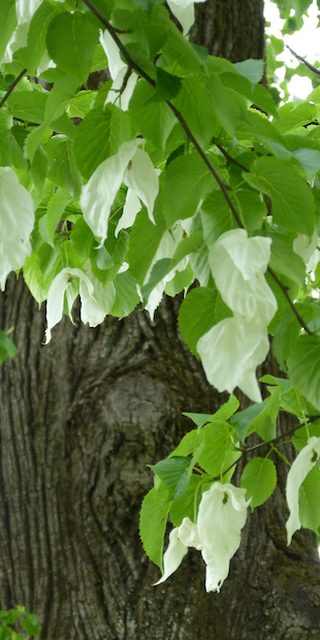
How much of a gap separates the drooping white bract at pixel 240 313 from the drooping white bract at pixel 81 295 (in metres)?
0.33

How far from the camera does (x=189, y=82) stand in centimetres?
49

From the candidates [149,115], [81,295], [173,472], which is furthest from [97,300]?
[149,115]

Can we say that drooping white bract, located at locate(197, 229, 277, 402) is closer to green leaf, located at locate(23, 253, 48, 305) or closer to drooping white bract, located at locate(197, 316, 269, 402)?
drooping white bract, located at locate(197, 316, 269, 402)

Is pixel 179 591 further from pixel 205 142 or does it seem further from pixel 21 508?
pixel 205 142

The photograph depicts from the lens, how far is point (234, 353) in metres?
0.40

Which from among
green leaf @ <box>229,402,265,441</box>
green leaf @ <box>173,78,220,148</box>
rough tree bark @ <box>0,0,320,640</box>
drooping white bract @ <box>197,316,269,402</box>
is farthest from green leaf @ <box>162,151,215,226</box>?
rough tree bark @ <box>0,0,320,640</box>

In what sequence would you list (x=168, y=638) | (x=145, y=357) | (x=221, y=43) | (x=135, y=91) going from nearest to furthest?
1. (x=135, y=91)
2. (x=168, y=638)
3. (x=145, y=357)
4. (x=221, y=43)

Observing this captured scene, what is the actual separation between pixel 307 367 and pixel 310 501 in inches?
8.9

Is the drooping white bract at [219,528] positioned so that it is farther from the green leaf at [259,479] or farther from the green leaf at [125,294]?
the green leaf at [125,294]

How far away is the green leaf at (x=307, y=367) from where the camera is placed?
1.88ft

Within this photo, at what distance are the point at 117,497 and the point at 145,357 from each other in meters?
0.33

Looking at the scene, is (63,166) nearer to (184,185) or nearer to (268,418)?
(184,185)

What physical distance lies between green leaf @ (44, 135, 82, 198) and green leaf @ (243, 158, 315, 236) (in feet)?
0.84

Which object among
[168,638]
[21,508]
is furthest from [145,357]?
[168,638]
